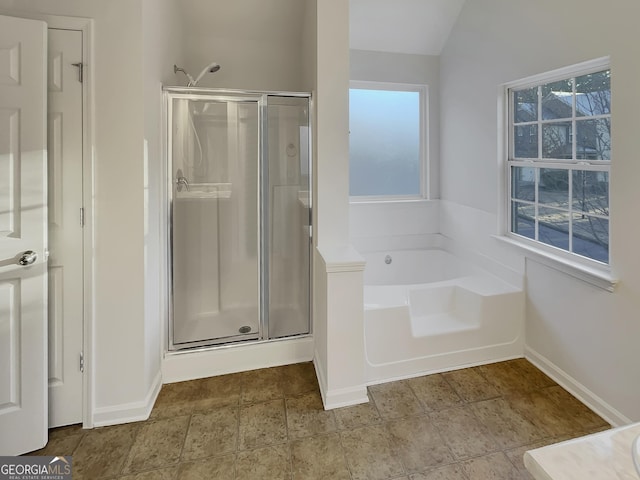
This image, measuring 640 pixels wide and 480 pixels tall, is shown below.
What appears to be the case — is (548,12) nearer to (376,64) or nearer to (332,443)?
(376,64)

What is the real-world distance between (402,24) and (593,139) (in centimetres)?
195

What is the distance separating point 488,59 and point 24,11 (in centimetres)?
297

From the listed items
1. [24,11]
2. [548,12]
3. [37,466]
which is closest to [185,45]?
[24,11]

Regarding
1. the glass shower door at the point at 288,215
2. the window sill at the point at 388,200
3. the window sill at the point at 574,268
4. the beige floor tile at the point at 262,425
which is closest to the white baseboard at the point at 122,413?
the beige floor tile at the point at 262,425

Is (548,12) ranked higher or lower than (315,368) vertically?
higher

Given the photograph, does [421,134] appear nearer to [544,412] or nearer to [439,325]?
[439,325]

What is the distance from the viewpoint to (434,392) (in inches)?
89.3

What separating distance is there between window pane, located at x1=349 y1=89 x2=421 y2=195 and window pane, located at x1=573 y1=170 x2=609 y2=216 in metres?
1.63

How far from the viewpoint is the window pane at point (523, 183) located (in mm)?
2736

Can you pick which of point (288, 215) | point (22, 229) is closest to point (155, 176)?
point (22, 229)

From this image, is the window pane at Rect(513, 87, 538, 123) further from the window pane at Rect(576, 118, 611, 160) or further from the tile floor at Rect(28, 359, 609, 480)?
the tile floor at Rect(28, 359, 609, 480)

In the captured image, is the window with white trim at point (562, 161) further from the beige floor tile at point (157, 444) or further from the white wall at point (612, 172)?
the beige floor tile at point (157, 444)

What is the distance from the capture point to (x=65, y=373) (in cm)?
194

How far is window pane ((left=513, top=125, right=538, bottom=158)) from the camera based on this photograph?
2.69 metres
